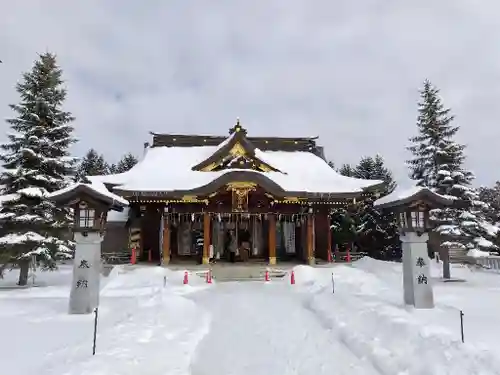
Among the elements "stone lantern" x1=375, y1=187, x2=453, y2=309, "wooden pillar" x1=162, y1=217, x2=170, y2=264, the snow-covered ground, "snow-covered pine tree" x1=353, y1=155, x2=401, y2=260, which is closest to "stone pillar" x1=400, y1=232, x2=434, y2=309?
"stone lantern" x1=375, y1=187, x2=453, y2=309

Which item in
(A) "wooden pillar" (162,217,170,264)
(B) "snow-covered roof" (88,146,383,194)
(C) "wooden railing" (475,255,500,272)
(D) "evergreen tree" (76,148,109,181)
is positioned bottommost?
(C) "wooden railing" (475,255,500,272)

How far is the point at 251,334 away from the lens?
7719 mm

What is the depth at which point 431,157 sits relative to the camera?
1764cm

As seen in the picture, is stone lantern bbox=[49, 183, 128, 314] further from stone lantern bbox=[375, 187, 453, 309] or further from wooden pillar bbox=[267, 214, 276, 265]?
wooden pillar bbox=[267, 214, 276, 265]

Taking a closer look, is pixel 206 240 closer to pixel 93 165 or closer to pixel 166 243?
pixel 166 243

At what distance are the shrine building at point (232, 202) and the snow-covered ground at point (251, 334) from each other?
6451 mm

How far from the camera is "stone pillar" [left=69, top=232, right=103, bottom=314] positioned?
9.15 m

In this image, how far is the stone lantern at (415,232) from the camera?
9.51m

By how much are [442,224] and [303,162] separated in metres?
10.1

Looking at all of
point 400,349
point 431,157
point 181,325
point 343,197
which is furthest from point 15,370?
point 431,157

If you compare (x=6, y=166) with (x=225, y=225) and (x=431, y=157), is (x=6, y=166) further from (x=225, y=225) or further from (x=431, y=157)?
(x=431, y=157)

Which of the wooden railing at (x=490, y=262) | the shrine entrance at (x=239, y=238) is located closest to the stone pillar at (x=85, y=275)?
the shrine entrance at (x=239, y=238)

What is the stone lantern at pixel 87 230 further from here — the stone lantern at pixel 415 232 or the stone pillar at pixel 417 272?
the stone pillar at pixel 417 272

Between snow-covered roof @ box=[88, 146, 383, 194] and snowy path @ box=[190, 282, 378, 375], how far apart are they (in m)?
8.79
